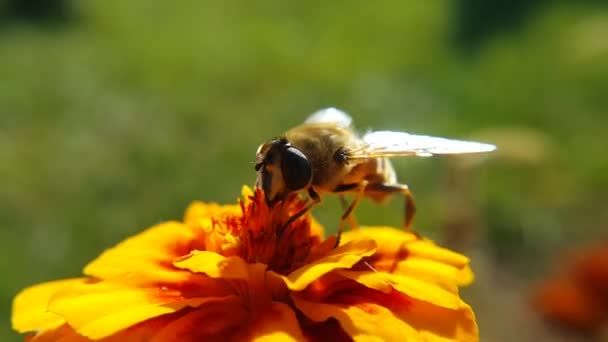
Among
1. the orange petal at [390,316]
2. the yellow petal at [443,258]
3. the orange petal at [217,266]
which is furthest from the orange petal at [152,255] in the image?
the yellow petal at [443,258]

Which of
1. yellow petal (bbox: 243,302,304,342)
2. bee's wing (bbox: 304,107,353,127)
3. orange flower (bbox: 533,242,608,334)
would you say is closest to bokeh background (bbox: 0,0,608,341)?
orange flower (bbox: 533,242,608,334)

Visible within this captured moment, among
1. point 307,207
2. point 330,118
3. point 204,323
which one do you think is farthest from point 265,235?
point 330,118

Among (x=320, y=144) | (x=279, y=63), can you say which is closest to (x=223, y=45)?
(x=279, y=63)

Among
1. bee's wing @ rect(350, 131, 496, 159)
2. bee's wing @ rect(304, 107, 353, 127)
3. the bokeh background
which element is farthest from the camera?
the bokeh background

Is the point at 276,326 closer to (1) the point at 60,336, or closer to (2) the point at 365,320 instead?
(2) the point at 365,320

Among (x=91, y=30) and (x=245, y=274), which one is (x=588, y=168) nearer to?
(x=91, y=30)

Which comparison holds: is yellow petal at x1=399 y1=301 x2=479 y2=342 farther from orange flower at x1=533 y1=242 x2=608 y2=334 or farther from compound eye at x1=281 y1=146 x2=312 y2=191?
orange flower at x1=533 y1=242 x2=608 y2=334
